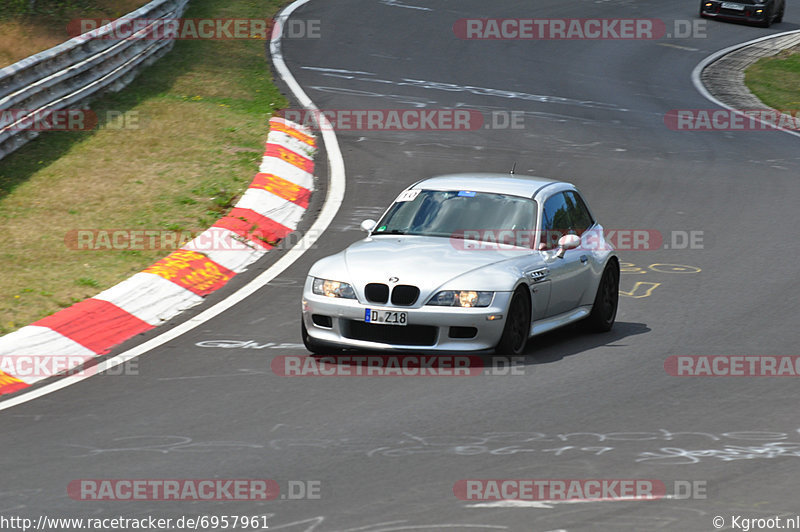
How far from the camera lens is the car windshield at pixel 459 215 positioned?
10391mm

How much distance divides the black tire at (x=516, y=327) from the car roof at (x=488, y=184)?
140 cm

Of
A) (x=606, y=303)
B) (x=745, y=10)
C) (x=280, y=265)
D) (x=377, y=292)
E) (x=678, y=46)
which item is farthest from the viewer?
(x=745, y=10)

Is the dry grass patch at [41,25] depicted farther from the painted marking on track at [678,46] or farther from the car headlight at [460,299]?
the painted marking on track at [678,46]

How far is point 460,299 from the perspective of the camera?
9250 millimetres

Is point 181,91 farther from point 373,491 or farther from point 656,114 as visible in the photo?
point 373,491

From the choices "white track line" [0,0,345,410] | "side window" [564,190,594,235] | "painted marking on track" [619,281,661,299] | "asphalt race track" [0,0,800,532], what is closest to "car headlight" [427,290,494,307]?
"asphalt race track" [0,0,800,532]

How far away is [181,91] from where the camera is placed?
19.8m

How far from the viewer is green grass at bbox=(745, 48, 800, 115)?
991 inches

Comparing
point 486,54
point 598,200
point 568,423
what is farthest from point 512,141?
point 568,423

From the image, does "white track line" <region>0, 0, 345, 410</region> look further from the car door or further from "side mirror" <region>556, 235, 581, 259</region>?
"side mirror" <region>556, 235, 581, 259</region>

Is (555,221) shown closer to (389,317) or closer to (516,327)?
(516,327)

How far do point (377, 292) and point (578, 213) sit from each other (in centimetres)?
291

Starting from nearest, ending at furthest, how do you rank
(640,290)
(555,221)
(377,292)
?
1. (377,292)
2. (555,221)
3. (640,290)

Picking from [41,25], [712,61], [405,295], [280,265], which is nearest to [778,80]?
[712,61]
